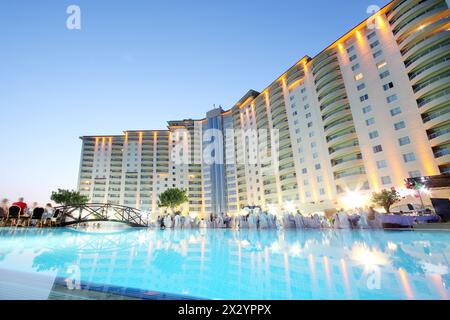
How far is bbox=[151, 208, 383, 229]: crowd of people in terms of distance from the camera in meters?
14.8

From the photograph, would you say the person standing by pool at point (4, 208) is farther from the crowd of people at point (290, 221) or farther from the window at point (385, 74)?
the window at point (385, 74)

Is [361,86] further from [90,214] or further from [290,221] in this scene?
[90,214]

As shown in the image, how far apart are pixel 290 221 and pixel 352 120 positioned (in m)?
28.9

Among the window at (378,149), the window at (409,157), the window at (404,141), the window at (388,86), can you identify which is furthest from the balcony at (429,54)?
the window at (409,157)

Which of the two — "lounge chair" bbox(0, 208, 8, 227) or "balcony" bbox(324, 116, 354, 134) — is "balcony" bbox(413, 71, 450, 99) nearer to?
"balcony" bbox(324, 116, 354, 134)

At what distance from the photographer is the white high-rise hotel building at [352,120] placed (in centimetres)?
2972

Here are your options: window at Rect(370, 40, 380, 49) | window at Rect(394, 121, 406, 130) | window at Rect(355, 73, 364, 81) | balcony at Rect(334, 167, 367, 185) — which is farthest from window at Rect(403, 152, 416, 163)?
window at Rect(370, 40, 380, 49)

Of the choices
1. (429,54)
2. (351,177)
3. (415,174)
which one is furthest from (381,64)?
(351,177)

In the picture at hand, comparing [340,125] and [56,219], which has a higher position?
[340,125]

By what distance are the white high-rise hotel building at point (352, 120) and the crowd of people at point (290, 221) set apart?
18.7 metres

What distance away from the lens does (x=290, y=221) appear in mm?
17969
